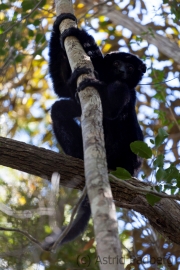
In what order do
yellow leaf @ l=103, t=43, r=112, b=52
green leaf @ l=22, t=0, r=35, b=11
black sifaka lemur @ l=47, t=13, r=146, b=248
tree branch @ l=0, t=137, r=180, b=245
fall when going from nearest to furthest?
tree branch @ l=0, t=137, r=180, b=245 < black sifaka lemur @ l=47, t=13, r=146, b=248 < green leaf @ l=22, t=0, r=35, b=11 < yellow leaf @ l=103, t=43, r=112, b=52

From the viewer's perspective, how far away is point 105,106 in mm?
5664

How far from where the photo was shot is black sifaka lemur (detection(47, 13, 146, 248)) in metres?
5.79

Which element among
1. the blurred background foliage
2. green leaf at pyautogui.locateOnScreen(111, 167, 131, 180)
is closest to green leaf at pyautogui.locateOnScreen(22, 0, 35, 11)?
the blurred background foliage

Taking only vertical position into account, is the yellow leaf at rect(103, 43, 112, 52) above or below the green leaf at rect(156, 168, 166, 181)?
above

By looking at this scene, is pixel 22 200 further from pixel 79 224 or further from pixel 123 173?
pixel 123 173

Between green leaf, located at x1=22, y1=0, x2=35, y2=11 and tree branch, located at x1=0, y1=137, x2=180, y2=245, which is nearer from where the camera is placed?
tree branch, located at x1=0, y1=137, x2=180, y2=245

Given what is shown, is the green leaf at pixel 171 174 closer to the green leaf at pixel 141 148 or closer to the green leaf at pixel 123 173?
the green leaf at pixel 141 148

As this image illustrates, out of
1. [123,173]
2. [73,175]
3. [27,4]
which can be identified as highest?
[27,4]

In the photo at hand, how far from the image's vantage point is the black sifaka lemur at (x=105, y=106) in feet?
19.0

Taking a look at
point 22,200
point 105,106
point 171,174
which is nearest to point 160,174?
point 171,174

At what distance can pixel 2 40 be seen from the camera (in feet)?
22.6

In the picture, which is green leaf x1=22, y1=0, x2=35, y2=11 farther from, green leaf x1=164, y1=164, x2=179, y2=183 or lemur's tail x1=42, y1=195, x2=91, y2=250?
green leaf x1=164, y1=164, x2=179, y2=183

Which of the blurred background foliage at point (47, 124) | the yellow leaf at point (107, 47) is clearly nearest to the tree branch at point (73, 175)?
the blurred background foliage at point (47, 124)

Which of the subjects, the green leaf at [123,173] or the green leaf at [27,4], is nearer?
the green leaf at [123,173]
